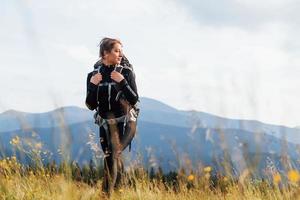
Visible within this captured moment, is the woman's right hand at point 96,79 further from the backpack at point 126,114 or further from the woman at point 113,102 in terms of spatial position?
the backpack at point 126,114

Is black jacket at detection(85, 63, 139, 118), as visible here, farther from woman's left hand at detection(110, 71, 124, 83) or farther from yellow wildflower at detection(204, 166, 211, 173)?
yellow wildflower at detection(204, 166, 211, 173)

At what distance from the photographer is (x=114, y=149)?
20.7 feet

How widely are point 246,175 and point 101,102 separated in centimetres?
249

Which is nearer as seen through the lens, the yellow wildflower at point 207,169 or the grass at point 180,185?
the grass at point 180,185

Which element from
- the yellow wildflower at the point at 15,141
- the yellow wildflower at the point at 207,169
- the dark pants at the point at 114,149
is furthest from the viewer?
the dark pants at the point at 114,149

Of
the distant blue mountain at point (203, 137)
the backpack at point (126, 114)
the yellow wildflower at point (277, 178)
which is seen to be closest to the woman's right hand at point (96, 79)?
the backpack at point (126, 114)

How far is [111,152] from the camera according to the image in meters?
6.35

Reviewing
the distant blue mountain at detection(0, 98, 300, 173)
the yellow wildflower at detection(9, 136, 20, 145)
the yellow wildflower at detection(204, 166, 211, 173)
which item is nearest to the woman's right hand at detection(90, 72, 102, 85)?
the yellow wildflower at detection(9, 136, 20, 145)

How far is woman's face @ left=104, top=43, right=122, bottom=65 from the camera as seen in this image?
6.48 metres

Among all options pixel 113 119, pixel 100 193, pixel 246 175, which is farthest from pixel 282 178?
pixel 113 119

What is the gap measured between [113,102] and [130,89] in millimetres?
272

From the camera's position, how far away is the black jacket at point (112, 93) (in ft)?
20.9

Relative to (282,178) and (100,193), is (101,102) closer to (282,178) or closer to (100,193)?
(100,193)

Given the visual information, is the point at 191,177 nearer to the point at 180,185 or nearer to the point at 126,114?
the point at 180,185
